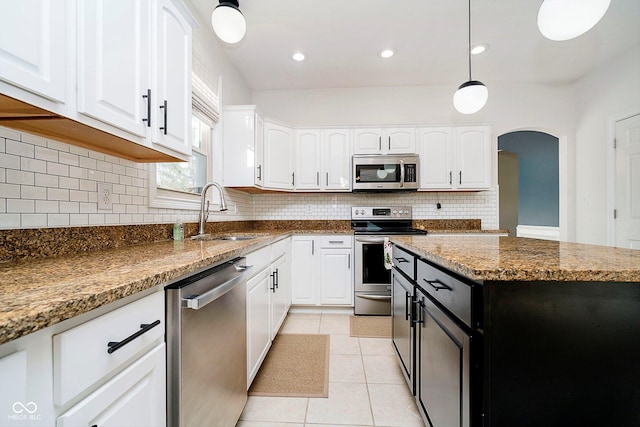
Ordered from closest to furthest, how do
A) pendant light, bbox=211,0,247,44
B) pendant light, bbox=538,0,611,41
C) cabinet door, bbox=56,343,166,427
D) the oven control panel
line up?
cabinet door, bbox=56,343,166,427
pendant light, bbox=538,0,611,41
pendant light, bbox=211,0,247,44
the oven control panel

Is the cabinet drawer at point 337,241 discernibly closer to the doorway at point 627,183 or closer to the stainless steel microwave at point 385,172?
the stainless steel microwave at point 385,172

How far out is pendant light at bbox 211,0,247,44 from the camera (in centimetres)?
173

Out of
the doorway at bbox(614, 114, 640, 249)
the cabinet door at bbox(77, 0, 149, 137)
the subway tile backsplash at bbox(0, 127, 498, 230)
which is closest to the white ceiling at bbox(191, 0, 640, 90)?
the doorway at bbox(614, 114, 640, 249)

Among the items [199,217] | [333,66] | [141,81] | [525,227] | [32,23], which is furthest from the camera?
[525,227]

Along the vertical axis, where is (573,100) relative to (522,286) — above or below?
above

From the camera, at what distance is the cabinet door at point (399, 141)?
328 cm

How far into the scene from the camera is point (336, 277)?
9.97 feet

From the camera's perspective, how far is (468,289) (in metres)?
0.86

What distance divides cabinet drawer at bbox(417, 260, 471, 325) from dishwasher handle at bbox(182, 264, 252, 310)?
887mm

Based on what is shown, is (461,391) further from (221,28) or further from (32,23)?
(221,28)

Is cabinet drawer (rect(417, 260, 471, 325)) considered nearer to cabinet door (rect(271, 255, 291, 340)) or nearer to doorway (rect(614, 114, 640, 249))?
cabinet door (rect(271, 255, 291, 340))

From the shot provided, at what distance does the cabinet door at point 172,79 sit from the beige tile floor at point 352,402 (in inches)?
61.9

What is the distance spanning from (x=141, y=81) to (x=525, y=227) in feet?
21.8

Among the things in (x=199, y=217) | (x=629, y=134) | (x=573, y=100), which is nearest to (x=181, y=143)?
(x=199, y=217)
